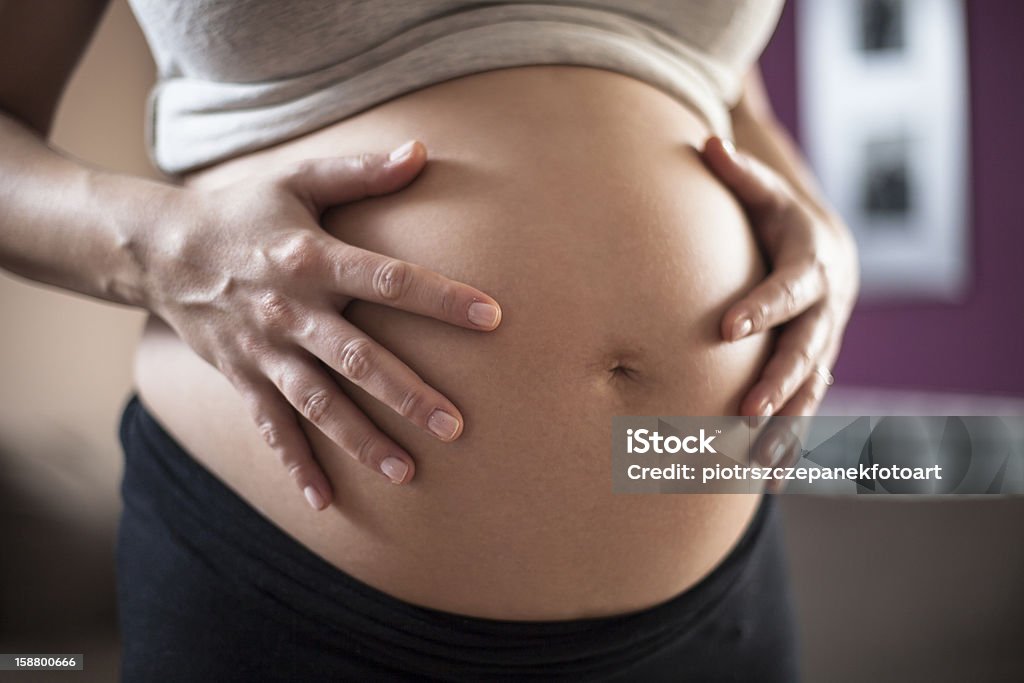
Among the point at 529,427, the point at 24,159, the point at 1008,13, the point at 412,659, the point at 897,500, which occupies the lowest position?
the point at 412,659

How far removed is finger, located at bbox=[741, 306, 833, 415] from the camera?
56cm

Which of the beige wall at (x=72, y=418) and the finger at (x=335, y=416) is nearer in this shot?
the finger at (x=335, y=416)

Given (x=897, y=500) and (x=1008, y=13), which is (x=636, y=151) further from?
(x=1008, y=13)

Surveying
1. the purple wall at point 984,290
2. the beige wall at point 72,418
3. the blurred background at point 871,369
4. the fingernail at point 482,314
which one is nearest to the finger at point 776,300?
the fingernail at point 482,314

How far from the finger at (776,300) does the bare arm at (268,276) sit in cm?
17

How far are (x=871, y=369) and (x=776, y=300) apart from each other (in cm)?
249

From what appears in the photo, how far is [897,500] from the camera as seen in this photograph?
5.01 ft

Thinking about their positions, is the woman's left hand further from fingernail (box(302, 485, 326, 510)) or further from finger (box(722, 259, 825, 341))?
fingernail (box(302, 485, 326, 510))

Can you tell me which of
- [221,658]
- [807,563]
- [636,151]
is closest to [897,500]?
[807,563]

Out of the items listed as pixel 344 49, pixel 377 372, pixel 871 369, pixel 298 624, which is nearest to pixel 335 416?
pixel 377 372

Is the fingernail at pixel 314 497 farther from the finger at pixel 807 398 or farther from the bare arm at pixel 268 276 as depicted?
the finger at pixel 807 398

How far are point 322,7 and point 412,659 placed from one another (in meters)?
0.44

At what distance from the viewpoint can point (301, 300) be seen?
1.58 feet

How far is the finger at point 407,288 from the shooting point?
474 mm
